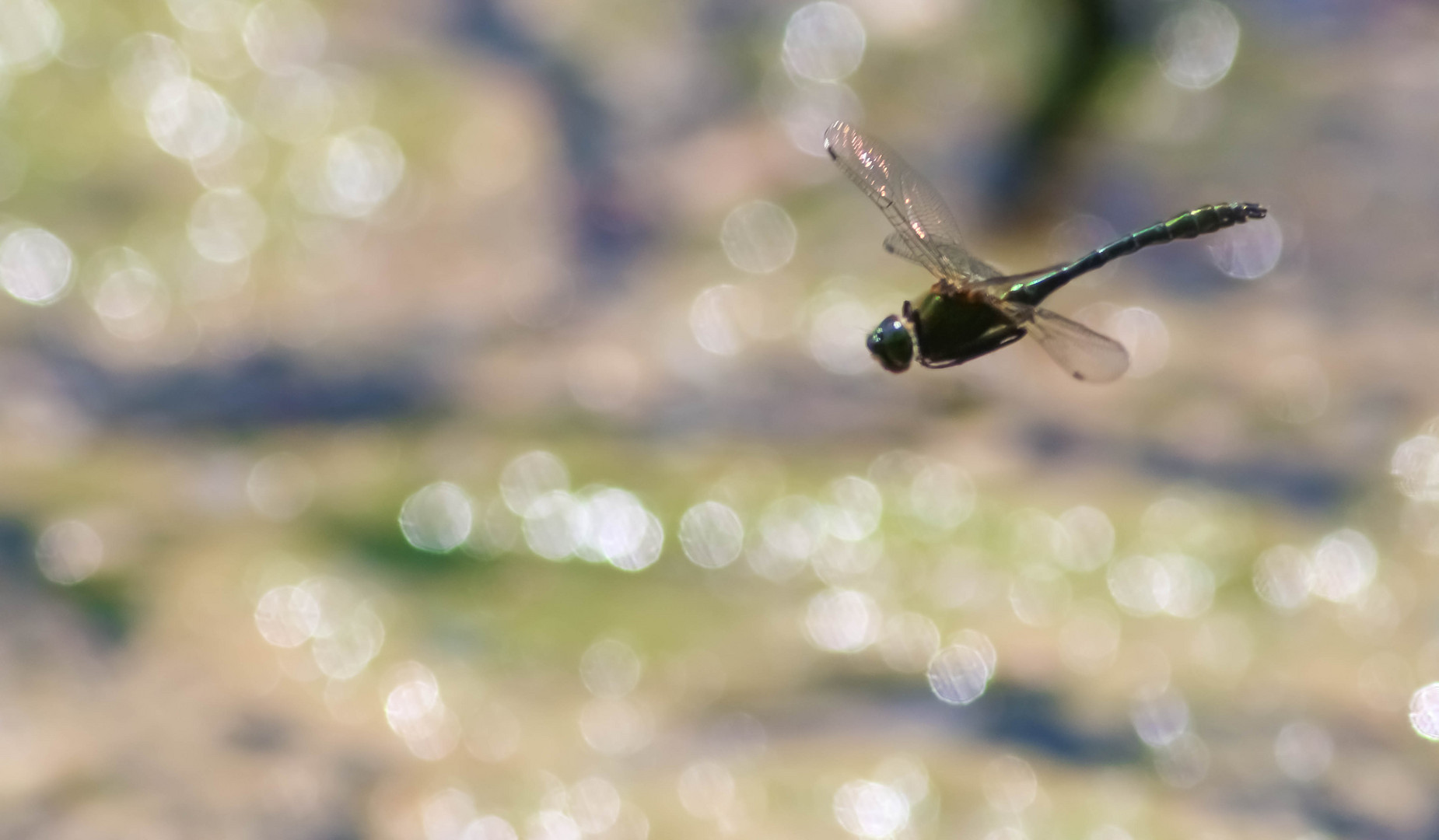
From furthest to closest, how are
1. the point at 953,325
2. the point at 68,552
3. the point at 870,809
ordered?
the point at 68,552 → the point at 870,809 → the point at 953,325

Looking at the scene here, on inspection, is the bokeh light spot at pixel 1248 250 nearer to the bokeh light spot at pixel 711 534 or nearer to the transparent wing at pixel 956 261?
the bokeh light spot at pixel 711 534

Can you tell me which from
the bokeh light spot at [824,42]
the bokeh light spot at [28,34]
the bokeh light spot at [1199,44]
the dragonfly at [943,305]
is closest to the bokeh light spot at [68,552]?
the bokeh light spot at [28,34]

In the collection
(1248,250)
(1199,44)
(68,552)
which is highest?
(1199,44)

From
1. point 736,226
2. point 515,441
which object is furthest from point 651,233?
point 515,441

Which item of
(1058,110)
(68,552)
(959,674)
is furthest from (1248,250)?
(68,552)

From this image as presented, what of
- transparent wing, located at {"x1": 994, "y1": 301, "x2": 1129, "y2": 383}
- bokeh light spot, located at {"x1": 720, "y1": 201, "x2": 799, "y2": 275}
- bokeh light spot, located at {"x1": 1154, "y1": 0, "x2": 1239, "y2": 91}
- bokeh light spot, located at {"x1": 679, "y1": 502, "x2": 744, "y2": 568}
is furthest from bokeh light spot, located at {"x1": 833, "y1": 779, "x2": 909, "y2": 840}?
bokeh light spot, located at {"x1": 1154, "y1": 0, "x2": 1239, "y2": 91}

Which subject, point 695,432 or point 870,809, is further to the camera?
point 695,432

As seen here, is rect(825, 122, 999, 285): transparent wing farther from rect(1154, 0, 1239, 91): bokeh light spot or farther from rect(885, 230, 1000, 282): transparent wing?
rect(1154, 0, 1239, 91): bokeh light spot

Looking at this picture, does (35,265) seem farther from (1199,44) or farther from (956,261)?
(1199,44)
